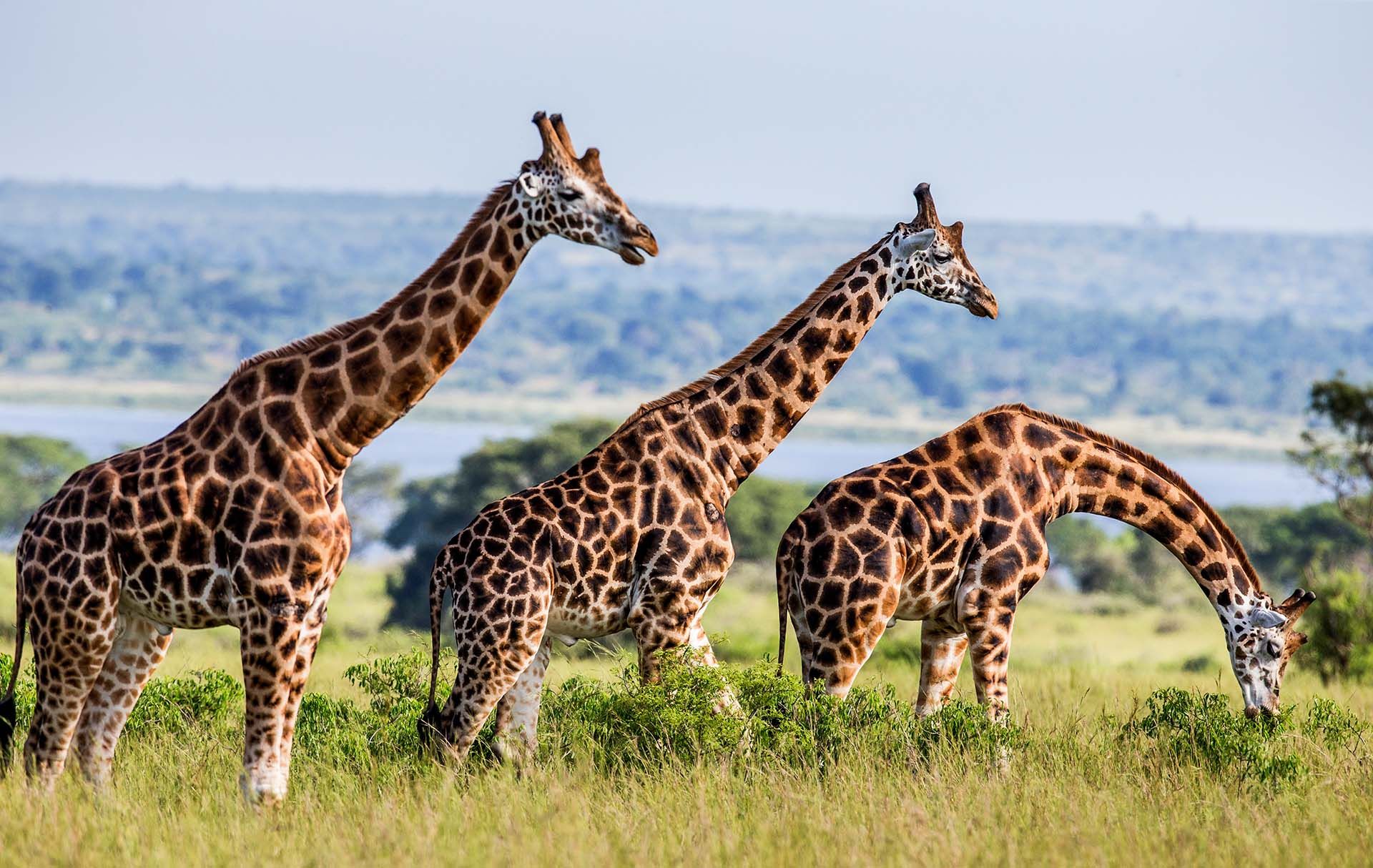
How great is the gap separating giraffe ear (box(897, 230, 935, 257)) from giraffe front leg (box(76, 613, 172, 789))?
13.2 feet

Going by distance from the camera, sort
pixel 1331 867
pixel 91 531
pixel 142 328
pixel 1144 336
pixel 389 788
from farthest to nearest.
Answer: pixel 1144 336, pixel 142 328, pixel 389 788, pixel 91 531, pixel 1331 867

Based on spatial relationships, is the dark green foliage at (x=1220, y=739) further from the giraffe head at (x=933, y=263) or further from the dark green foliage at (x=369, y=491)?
the dark green foliage at (x=369, y=491)

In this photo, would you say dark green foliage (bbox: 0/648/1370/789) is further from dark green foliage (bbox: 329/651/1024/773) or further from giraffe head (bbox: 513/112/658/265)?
giraffe head (bbox: 513/112/658/265)

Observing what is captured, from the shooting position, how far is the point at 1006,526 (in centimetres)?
798

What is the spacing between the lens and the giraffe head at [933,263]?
805cm

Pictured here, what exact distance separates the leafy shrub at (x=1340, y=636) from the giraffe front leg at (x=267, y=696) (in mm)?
11013

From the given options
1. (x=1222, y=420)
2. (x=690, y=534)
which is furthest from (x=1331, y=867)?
(x=1222, y=420)

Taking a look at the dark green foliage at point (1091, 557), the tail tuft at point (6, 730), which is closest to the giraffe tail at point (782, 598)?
the tail tuft at point (6, 730)

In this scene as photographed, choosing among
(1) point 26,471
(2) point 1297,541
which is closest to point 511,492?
(2) point 1297,541

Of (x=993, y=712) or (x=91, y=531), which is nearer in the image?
(x=91, y=531)

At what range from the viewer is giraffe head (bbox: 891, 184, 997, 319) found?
8047mm

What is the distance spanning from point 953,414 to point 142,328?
7939 centimetres

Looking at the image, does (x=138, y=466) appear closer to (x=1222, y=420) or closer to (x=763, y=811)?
(x=763, y=811)

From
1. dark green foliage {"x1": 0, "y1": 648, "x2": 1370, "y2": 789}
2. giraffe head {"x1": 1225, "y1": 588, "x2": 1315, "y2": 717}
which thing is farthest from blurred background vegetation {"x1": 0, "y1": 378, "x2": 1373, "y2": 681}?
dark green foliage {"x1": 0, "y1": 648, "x2": 1370, "y2": 789}
